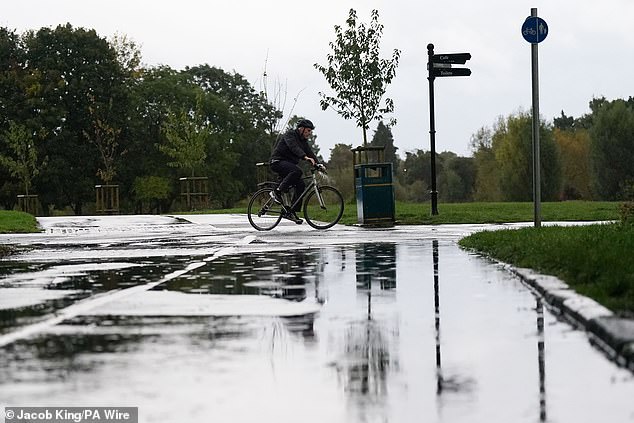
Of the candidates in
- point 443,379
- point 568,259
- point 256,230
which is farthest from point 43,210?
point 443,379

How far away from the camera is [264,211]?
22.5m

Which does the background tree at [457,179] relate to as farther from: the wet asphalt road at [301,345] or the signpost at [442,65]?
the wet asphalt road at [301,345]

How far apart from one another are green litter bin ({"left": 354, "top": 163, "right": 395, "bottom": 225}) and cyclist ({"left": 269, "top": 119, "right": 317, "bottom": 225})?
2.62 metres

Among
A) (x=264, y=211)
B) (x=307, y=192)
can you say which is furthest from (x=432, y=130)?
(x=264, y=211)

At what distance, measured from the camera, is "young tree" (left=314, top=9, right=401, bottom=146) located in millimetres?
39500

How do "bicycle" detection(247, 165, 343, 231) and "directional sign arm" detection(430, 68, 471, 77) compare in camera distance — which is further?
"directional sign arm" detection(430, 68, 471, 77)

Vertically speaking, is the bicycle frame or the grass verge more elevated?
the bicycle frame

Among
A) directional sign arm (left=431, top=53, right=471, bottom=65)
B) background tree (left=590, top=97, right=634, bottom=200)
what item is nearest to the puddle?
directional sign arm (left=431, top=53, right=471, bottom=65)

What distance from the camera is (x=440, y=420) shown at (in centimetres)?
488

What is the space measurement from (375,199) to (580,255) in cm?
1344

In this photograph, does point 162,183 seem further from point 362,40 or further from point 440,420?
point 440,420

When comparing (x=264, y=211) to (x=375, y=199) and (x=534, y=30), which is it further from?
(x=534, y=30)

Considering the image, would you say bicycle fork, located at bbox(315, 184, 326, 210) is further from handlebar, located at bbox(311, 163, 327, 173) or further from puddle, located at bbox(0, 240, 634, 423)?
puddle, located at bbox(0, 240, 634, 423)

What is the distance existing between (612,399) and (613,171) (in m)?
98.4
